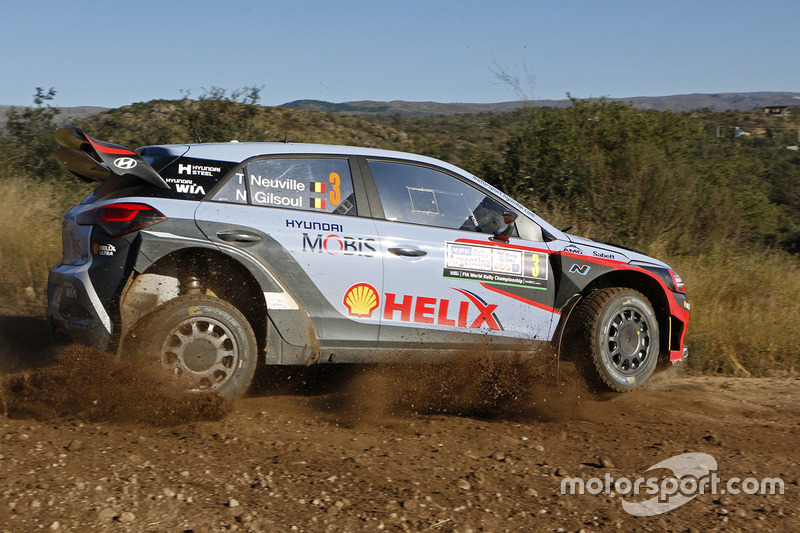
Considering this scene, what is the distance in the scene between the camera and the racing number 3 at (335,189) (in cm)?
501

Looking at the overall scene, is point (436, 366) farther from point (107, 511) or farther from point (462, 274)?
point (107, 511)

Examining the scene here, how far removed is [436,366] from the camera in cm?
524

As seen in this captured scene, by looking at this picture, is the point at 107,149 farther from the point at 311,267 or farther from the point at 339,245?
the point at 339,245

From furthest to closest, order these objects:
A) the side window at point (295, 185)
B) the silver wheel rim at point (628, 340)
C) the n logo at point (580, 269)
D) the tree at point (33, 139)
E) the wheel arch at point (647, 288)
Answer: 1. the tree at point (33, 139)
2. the wheel arch at point (647, 288)
3. the silver wheel rim at point (628, 340)
4. the n logo at point (580, 269)
5. the side window at point (295, 185)

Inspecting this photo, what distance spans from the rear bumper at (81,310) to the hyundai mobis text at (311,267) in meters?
0.01

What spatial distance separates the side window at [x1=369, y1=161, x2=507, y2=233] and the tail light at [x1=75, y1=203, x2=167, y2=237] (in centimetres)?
151

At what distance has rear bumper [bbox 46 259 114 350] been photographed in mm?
4523

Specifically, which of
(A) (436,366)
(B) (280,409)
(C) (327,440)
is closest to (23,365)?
(B) (280,409)

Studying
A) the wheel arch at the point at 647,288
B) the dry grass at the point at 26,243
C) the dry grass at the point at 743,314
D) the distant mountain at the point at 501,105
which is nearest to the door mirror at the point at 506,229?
the wheel arch at the point at 647,288

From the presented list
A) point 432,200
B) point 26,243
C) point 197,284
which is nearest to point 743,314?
point 432,200

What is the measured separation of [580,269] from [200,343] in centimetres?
282

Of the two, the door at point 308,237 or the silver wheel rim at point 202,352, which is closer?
the silver wheel rim at point 202,352

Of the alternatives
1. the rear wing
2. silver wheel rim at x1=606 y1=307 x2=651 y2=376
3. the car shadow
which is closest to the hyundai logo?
the rear wing

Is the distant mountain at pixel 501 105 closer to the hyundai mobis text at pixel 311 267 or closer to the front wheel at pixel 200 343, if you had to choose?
the hyundai mobis text at pixel 311 267
